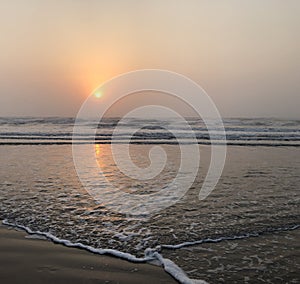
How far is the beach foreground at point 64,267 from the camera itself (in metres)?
3.24

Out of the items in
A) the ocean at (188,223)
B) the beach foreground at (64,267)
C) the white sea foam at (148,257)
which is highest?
the ocean at (188,223)

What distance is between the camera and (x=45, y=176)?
27.5 ft

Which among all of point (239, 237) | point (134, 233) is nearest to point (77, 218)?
point (134, 233)

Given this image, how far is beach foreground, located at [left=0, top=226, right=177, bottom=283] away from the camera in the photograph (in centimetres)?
324

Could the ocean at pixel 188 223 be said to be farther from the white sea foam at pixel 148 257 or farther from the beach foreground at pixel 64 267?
the beach foreground at pixel 64 267

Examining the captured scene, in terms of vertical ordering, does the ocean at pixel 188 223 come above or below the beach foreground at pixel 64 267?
above

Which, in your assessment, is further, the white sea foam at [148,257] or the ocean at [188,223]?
the ocean at [188,223]

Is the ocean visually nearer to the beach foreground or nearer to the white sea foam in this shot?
the white sea foam

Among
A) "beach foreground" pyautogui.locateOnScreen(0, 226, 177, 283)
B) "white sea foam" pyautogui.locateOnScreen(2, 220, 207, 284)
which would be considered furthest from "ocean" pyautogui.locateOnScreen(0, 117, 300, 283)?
"beach foreground" pyautogui.locateOnScreen(0, 226, 177, 283)

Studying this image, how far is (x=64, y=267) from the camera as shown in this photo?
347 centimetres

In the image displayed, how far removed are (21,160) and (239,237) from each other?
868 centimetres

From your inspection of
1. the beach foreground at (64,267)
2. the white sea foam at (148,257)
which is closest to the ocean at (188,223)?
the white sea foam at (148,257)

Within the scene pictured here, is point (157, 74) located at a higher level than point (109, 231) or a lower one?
higher

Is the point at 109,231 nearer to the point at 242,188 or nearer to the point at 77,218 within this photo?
the point at 77,218
